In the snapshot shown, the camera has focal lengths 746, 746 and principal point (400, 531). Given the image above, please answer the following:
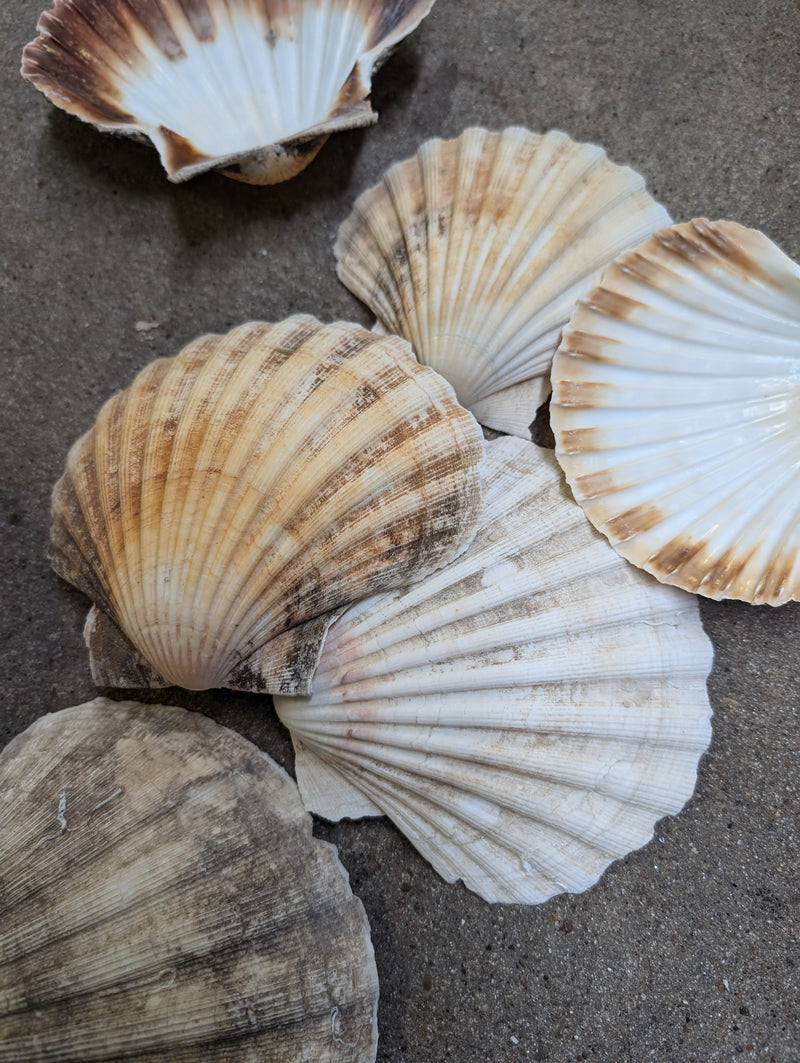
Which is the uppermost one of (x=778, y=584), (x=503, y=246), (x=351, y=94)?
(x=351, y=94)

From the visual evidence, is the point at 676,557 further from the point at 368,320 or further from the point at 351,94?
the point at 351,94

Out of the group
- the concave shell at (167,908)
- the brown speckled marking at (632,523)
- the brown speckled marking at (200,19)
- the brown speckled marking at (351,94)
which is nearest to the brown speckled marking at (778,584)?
the brown speckled marking at (632,523)

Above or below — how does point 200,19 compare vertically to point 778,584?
above

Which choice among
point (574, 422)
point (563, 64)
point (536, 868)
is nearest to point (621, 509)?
point (574, 422)

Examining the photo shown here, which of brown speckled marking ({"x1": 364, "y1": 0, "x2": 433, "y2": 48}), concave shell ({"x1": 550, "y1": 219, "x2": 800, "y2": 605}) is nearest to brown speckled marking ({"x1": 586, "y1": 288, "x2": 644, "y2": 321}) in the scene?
concave shell ({"x1": 550, "y1": 219, "x2": 800, "y2": 605})

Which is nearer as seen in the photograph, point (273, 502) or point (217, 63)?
point (273, 502)

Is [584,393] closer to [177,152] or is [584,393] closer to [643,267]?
[643,267]

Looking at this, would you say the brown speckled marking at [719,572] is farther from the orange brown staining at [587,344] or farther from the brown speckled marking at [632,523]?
the orange brown staining at [587,344]

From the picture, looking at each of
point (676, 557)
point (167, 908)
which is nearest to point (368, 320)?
point (676, 557)
